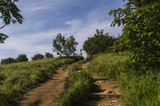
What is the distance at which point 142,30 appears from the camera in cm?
346

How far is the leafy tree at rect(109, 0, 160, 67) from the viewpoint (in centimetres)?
317

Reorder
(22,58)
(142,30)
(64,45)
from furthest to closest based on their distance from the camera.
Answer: (22,58) < (64,45) < (142,30)

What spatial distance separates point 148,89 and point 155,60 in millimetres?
1131

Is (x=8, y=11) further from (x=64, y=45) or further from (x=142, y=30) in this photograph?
(x=64, y=45)

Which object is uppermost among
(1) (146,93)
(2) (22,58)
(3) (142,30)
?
(2) (22,58)

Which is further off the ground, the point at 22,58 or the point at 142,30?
the point at 22,58

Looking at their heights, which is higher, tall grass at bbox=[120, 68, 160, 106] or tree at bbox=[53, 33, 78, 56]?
tree at bbox=[53, 33, 78, 56]

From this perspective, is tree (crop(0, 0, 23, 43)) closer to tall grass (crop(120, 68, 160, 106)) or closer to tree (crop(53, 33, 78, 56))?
tall grass (crop(120, 68, 160, 106))

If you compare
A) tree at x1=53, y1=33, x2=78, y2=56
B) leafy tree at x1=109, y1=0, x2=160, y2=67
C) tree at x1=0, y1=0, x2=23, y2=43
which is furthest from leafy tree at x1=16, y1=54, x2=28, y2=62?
leafy tree at x1=109, y1=0, x2=160, y2=67

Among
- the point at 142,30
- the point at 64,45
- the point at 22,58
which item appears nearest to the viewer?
the point at 142,30

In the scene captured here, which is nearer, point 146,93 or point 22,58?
point 146,93

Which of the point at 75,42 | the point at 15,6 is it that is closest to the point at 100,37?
→ the point at 75,42

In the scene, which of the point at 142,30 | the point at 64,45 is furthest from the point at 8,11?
the point at 64,45

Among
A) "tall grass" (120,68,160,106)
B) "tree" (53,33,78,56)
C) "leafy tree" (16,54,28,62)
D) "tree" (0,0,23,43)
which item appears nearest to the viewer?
"tall grass" (120,68,160,106)
